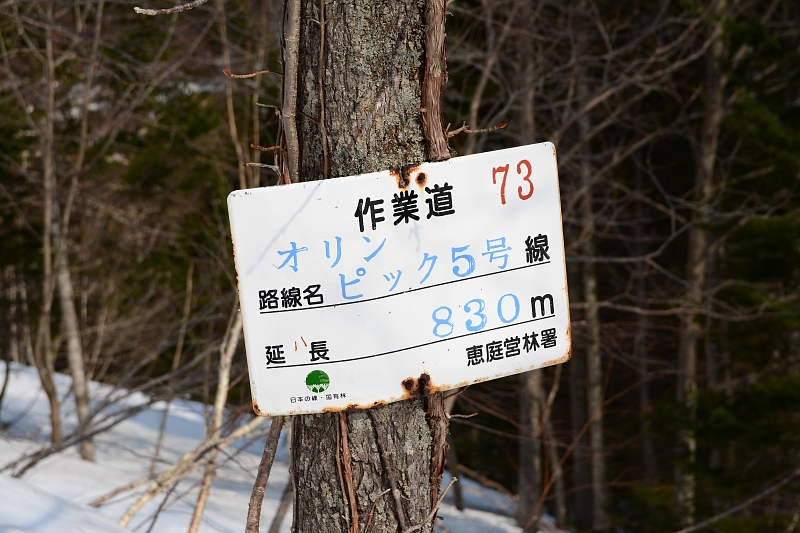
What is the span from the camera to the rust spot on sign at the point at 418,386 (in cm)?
133

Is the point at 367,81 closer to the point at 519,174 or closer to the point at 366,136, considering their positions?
the point at 366,136

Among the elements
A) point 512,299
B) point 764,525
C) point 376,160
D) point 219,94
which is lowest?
point 764,525

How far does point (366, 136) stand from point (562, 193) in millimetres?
6924

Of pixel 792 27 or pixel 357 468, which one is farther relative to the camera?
pixel 792 27

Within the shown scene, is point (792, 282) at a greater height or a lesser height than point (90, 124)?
lesser

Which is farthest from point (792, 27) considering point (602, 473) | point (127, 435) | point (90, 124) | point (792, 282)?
point (127, 435)

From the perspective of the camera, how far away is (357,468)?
1352 millimetres

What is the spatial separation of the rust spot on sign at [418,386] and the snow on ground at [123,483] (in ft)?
5.31

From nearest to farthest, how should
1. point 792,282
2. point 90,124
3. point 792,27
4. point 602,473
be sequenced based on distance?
point 792,282 < point 792,27 < point 90,124 < point 602,473

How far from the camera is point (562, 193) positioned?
7953mm

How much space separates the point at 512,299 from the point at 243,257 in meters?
0.55

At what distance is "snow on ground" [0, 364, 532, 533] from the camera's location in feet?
8.70

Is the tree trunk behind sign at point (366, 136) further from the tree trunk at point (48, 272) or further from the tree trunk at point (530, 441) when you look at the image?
the tree trunk at point (48, 272)

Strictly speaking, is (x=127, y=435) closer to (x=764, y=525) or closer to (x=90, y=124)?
(x=90, y=124)
